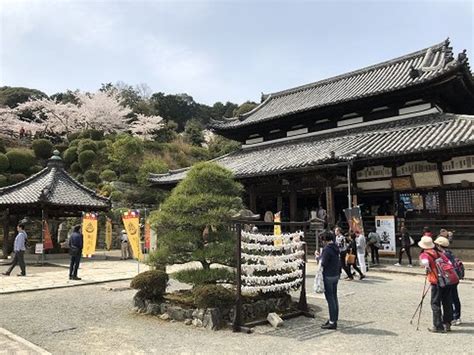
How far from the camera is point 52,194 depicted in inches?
854

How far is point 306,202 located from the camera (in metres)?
23.2

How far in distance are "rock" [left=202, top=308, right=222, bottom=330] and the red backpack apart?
3.88m

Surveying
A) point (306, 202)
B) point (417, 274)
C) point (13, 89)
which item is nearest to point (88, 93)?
point (13, 89)

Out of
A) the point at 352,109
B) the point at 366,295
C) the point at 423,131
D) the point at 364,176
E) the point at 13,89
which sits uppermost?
the point at 13,89

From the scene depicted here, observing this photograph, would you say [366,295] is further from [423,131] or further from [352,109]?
[352,109]

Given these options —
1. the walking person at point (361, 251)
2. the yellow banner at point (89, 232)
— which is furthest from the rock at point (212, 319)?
the yellow banner at point (89, 232)

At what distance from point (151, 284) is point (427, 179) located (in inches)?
486

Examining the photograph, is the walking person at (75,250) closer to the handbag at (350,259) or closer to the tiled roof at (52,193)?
the tiled roof at (52,193)

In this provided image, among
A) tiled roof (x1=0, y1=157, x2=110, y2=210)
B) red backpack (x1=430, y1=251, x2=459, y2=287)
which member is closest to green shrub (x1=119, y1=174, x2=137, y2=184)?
tiled roof (x1=0, y1=157, x2=110, y2=210)

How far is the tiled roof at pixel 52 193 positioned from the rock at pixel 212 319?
50.2ft

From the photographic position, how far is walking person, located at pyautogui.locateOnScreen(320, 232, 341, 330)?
24.9 ft

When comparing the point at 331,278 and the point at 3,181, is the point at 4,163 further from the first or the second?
the point at 331,278

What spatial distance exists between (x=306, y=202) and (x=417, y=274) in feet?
31.4

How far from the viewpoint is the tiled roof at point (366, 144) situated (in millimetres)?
15914
